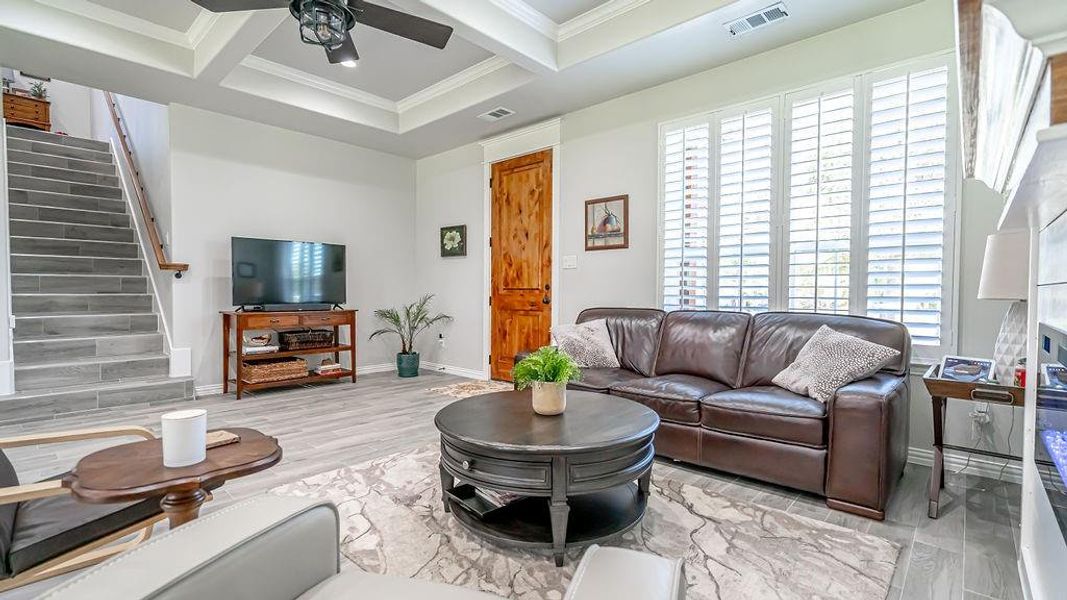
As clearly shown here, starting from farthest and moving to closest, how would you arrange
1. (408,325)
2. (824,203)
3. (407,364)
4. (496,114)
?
(408,325) → (407,364) → (496,114) → (824,203)

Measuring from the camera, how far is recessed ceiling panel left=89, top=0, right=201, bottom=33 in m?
3.44

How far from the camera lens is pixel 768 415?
8.20ft

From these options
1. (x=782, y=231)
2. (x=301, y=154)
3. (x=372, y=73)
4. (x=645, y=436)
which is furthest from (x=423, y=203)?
(x=645, y=436)

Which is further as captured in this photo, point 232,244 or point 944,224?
point 232,244

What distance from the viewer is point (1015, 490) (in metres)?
2.48

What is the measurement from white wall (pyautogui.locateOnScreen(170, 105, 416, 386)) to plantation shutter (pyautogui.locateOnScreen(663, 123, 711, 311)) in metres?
3.78

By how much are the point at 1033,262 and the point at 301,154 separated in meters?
5.99

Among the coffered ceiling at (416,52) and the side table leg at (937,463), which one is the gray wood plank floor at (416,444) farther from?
the coffered ceiling at (416,52)

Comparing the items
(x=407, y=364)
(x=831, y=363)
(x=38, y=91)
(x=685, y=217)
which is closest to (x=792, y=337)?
(x=831, y=363)

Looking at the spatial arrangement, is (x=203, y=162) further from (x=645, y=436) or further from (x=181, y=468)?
(x=645, y=436)

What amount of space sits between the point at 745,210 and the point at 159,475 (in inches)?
143

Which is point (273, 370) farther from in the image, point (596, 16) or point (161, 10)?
point (596, 16)

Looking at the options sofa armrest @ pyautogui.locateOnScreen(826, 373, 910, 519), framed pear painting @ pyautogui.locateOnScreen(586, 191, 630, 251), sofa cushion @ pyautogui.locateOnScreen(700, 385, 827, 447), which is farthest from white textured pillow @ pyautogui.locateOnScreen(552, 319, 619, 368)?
sofa armrest @ pyautogui.locateOnScreen(826, 373, 910, 519)

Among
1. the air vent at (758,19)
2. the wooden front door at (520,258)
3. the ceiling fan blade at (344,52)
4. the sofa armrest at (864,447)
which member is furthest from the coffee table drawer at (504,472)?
the wooden front door at (520,258)
